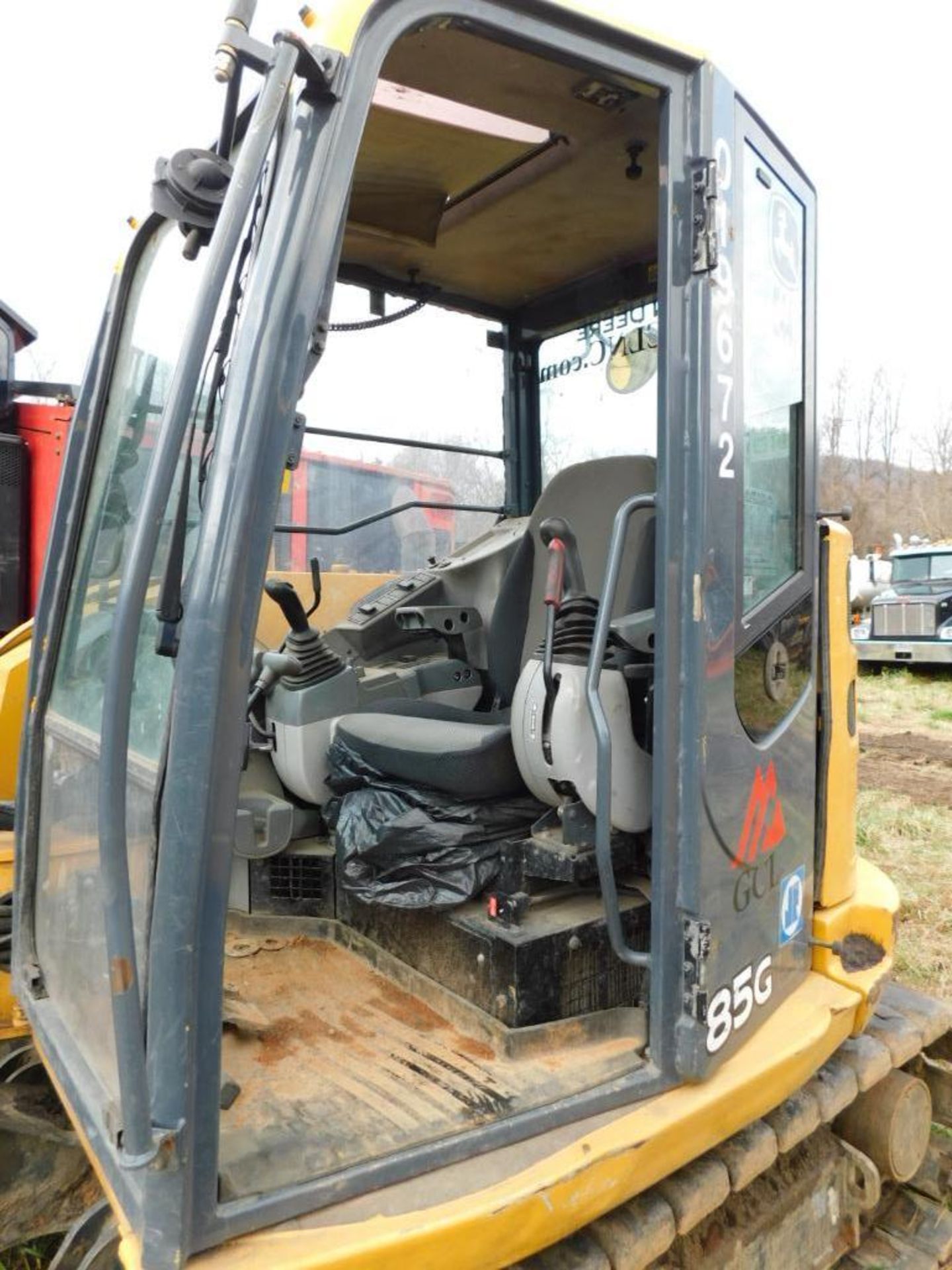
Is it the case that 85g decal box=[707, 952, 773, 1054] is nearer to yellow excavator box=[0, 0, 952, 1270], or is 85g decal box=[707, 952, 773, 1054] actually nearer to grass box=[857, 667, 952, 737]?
yellow excavator box=[0, 0, 952, 1270]

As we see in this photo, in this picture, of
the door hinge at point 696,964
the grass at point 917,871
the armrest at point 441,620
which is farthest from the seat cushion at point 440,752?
the grass at point 917,871

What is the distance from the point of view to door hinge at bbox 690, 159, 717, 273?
182 cm

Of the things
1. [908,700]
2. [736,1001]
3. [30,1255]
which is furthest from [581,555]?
[908,700]

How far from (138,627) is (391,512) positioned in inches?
95.1

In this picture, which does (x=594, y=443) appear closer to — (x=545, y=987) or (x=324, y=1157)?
(x=545, y=987)

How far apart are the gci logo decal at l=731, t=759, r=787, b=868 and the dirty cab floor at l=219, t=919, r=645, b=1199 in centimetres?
44

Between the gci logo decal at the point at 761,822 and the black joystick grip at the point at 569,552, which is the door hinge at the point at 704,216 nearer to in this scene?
the black joystick grip at the point at 569,552

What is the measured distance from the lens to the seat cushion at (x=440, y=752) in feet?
7.95

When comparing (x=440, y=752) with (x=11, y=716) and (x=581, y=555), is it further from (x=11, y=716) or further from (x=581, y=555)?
(x=11, y=716)

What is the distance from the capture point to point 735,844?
1.96 m

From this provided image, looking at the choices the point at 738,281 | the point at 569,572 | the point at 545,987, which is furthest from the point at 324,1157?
the point at 738,281

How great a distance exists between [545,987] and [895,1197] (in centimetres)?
144

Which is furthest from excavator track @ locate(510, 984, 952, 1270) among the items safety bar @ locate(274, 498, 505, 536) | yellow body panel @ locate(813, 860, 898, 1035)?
safety bar @ locate(274, 498, 505, 536)

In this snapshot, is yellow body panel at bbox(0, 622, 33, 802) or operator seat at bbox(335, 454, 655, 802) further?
yellow body panel at bbox(0, 622, 33, 802)
